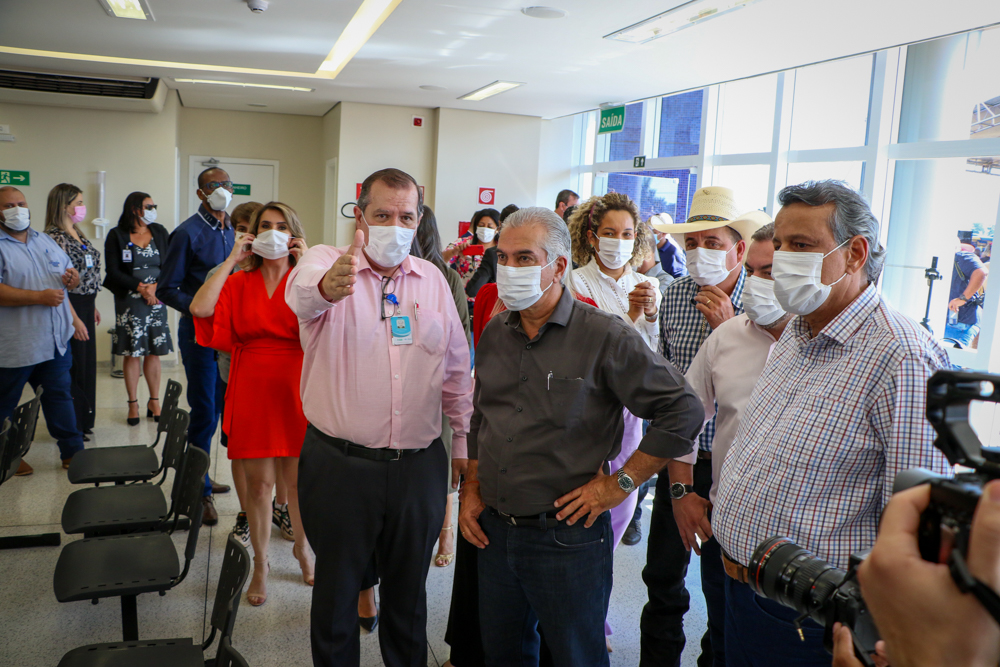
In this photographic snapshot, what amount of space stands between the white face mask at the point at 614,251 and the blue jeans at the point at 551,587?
1354 millimetres

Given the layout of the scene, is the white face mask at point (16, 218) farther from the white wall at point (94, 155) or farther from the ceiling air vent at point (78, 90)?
the white wall at point (94, 155)

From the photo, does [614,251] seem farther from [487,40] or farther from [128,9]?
[128,9]

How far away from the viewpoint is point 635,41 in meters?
4.88

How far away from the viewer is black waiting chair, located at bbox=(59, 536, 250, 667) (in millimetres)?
1767

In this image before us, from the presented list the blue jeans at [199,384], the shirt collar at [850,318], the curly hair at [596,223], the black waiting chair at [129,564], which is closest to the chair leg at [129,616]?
the black waiting chair at [129,564]

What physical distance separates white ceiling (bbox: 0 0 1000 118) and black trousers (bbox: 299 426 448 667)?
316cm

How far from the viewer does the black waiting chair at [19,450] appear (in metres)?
2.95

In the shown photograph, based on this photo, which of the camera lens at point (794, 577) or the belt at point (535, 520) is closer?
the camera lens at point (794, 577)

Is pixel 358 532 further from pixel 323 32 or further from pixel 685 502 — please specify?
pixel 323 32

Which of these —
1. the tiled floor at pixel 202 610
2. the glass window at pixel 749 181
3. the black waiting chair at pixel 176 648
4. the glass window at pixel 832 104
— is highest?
the glass window at pixel 832 104

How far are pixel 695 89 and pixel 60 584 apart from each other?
6424 mm

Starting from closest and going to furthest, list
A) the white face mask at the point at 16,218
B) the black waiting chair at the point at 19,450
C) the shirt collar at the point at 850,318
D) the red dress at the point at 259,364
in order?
the shirt collar at the point at 850,318 → the red dress at the point at 259,364 → the black waiting chair at the point at 19,450 → the white face mask at the point at 16,218

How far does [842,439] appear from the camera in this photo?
1361 millimetres

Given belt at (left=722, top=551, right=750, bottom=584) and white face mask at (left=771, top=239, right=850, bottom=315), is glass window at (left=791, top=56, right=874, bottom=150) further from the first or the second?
belt at (left=722, top=551, right=750, bottom=584)
